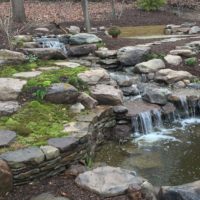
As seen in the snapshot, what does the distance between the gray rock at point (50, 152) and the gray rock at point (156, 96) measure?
3.15 m

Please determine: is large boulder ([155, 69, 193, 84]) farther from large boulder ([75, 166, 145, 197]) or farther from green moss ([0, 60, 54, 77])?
large boulder ([75, 166, 145, 197])

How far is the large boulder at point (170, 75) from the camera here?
27.9 ft

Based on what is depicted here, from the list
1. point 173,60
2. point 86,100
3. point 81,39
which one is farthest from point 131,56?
point 86,100

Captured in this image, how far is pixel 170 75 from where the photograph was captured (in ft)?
28.0

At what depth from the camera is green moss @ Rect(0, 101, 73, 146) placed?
494 cm

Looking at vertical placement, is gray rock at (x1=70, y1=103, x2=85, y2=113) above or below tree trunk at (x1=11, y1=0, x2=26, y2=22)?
below

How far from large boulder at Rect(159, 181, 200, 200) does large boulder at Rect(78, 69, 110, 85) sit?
10.4ft

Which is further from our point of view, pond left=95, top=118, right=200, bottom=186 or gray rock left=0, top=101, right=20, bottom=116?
gray rock left=0, top=101, right=20, bottom=116

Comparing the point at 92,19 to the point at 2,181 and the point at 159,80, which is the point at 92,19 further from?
the point at 2,181

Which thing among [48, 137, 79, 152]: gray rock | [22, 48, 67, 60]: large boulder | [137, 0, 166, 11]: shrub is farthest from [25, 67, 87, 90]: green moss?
[137, 0, 166, 11]: shrub

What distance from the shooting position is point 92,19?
55.4 ft

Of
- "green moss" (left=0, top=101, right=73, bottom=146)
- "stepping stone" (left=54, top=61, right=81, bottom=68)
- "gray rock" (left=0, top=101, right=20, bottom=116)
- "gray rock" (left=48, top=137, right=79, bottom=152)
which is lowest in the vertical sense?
"gray rock" (left=48, top=137, right=79, bottom=152)

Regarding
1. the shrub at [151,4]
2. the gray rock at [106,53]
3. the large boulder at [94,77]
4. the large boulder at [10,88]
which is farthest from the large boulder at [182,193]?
the shrub at [151,4]

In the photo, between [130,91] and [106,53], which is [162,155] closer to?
[130,91]
